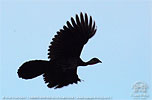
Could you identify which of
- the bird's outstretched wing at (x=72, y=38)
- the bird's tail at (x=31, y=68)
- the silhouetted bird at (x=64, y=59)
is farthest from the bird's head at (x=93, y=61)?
the bird's tail at (x=31, y=68)

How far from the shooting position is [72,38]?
5.29 m

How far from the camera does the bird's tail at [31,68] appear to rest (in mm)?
5363

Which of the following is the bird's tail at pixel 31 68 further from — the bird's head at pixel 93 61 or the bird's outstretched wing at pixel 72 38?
the bird's head at pixel 93 61

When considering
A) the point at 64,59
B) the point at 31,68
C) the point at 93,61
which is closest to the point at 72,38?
the point at 64,59

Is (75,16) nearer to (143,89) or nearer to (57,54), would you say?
(57,54)

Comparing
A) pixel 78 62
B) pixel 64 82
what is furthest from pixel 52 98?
pixel 78 62

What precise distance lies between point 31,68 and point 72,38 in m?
0.68

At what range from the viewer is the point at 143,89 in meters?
5.84

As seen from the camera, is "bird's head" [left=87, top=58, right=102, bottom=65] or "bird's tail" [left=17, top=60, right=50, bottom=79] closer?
"bird's tail" [left=17, top=60, right=50, bottom=79]

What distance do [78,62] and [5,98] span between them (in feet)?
3.83

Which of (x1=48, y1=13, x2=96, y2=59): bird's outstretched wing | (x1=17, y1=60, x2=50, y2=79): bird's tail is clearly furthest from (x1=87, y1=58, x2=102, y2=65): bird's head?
(x1=17, y1=60, x2=50, y2=79): bird's tail

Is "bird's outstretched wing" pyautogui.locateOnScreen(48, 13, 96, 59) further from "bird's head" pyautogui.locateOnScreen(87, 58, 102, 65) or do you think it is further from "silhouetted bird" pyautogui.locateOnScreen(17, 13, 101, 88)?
"bird's head" pyautogui.locateOnScreen(87, 58, 102, 65)

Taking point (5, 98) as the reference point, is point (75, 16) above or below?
above

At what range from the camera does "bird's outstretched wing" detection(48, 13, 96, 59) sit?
5242 mm
